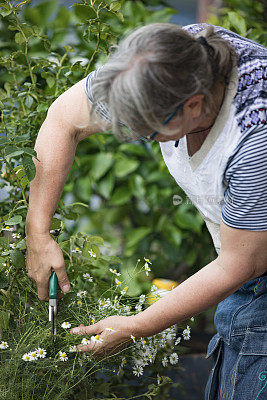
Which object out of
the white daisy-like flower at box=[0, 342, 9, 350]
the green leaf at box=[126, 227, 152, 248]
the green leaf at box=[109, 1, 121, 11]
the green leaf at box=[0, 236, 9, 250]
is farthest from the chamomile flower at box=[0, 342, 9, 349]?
the green leaf at box=[126, 227, 152, 248]

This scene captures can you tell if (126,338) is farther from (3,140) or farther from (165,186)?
(165,186)

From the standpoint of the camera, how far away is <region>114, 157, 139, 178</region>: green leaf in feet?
8.20

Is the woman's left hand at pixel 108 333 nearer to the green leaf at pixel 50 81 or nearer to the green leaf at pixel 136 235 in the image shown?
the green leaf at pixel 50 81

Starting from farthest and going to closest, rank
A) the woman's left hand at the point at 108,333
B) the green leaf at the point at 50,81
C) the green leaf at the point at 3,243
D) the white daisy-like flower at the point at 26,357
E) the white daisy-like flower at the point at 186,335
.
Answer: the green leaf at the point at 50,81 < the white daisy-like flower at the point at 186,335 < the green leaf at the point at 3,243 < the woman's left hand at the point at 108,333 < the white daisy-like flower at the point at 26,357

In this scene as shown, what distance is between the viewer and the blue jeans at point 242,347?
49.7 inches

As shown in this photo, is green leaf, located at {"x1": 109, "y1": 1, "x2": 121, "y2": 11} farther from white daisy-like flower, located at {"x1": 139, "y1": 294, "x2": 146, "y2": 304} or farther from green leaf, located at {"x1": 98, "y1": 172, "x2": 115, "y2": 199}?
green leaf, located at {"x1": 98, "y1": 172, "x2": 115, "y2": 199}

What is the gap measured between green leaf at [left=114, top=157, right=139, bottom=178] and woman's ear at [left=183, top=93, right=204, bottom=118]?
4.68ft

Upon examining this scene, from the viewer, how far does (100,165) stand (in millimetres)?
2465

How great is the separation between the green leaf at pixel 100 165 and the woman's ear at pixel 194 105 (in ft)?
4.62

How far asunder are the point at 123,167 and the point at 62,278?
1.23 metres

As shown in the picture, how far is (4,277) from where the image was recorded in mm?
1381

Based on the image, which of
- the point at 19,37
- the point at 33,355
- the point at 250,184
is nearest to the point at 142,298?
the point at 33,355

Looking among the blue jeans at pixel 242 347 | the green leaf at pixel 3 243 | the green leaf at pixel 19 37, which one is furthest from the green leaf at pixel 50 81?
the blue jeans at pixel 242 347

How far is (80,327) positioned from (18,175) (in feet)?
1.48
